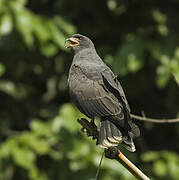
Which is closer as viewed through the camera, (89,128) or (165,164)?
(89,128)

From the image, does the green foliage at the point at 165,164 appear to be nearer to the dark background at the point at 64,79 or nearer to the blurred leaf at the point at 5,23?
the dark background at the point at 64,79

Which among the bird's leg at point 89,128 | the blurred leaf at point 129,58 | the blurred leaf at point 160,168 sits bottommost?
the blurred leaf at point 160,168

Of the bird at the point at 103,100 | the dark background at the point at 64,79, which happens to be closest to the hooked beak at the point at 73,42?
the bird at the point at 103,100

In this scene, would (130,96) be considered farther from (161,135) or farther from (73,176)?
(73,176)

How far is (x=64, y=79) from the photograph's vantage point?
7.30 m

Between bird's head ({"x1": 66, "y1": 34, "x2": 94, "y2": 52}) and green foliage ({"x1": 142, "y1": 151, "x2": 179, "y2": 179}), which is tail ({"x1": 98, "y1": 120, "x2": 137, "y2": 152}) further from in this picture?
green foliage ({"x1": 142, "y1": 151, "x2": 179, "y2": 179})

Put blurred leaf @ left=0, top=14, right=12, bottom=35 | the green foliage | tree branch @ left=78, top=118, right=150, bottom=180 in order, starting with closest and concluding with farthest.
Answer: tree branch @ left=78, top=118, right=150, bottom=180
blurred leaf @ left=0, top=14, right=12, bottom=35
the green foliage

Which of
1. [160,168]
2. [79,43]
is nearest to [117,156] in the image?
[79,43]

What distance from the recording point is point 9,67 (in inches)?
270

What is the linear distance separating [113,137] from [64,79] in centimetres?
361

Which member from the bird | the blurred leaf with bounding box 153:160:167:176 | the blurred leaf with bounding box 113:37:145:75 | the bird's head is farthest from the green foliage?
the bird

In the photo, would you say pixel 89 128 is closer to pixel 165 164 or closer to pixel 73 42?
pixel 73 42

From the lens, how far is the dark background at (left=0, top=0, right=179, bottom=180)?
598 cm

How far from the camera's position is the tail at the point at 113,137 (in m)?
3.67
